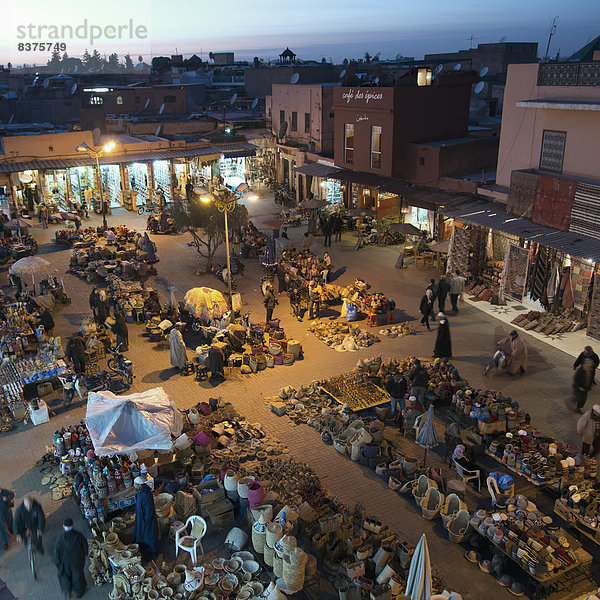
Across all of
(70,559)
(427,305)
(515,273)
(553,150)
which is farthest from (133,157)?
(70,559)

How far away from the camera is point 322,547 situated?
1023cm

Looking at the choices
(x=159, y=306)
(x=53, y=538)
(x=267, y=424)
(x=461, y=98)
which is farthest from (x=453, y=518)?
(x=461, y=98)

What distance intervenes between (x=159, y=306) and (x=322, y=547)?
1190 cm

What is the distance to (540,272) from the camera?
2006cm

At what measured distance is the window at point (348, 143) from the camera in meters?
30.3

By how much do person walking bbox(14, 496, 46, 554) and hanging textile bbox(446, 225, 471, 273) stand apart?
17.2 meters

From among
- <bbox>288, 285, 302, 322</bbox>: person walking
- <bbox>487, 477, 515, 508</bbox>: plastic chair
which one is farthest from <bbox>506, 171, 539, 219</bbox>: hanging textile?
<bbox>487, 477, 515, 508</bbox>: plastic chair

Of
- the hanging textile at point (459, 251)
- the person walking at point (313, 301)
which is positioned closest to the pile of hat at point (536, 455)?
the person walking at point (313, 301)

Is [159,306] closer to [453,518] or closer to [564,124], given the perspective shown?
[453,518]

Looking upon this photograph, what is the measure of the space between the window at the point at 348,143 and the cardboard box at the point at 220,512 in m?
22.7

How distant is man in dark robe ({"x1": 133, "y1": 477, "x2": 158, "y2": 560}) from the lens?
10031mm

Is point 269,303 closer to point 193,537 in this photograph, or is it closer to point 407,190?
point 193,537

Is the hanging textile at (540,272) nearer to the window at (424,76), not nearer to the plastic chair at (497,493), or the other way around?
the plastic chair at (497,493)

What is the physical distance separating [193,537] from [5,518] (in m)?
3.37
